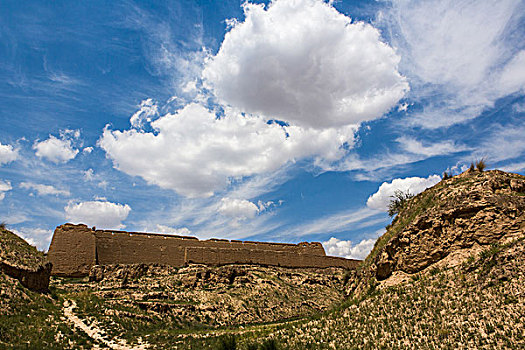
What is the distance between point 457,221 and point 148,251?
87.6ft

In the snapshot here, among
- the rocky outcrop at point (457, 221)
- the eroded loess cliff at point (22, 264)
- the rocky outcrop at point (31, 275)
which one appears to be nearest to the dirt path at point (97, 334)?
the rocky outcrop at point (31, 275)

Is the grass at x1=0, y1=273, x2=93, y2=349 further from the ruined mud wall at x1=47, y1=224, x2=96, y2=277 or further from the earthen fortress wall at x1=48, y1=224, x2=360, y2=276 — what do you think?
the earthen fortress wall at x1=48, y1=224, x2=360, y2=276

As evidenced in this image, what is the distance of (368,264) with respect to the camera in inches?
957

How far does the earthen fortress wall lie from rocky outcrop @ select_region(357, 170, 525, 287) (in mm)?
18220

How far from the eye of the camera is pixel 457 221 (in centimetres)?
1852

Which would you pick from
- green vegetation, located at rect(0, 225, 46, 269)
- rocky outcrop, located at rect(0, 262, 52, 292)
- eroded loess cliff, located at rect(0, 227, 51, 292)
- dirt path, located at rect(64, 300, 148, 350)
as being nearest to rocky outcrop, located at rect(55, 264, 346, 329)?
dirt path, located at rect(64, 300, 148, 350)

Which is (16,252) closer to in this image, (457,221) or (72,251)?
(72,251)

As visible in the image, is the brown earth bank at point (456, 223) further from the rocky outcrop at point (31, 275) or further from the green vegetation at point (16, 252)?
the green vegetation at point (16, 252)

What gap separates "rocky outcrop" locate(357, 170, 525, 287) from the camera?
56.2 ft

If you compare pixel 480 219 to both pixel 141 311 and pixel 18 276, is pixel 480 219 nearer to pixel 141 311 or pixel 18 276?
pixel 141 311

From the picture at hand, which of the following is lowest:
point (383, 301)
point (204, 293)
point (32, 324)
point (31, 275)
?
point (32, 324)

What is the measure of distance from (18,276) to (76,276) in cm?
885

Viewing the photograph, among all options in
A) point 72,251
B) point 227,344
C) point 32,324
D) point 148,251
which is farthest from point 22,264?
point 227,344

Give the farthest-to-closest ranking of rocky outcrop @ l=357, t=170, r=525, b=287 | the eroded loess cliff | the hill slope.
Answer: the eroded loess cliff
rocky outcrop @ l=357, t=170, r=525, b=287
the hill slope
